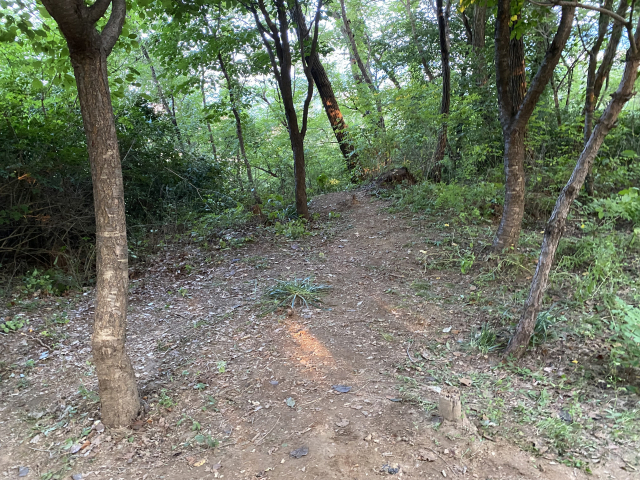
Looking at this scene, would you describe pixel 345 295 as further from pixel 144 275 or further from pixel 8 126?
pixel 8 126

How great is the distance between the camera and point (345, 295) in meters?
5.01

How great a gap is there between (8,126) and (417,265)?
6.65m

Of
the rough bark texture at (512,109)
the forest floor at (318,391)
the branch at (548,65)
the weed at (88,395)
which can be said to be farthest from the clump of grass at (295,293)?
the branch at (548,65)

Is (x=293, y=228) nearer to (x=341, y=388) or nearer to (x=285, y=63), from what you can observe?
(x=285, y=63)

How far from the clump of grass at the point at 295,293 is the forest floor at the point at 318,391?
0.15m

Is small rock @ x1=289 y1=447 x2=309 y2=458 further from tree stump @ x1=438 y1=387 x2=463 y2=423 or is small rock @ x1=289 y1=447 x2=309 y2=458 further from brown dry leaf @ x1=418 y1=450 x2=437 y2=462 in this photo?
tree stump @ x1=438 y1=387 x2=463 y2=423

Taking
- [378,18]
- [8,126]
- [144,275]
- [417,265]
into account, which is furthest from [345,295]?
[378,18]

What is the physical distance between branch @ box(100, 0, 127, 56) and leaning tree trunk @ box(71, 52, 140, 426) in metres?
0.12

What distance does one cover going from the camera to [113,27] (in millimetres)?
2826

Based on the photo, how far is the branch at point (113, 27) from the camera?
2.76 m

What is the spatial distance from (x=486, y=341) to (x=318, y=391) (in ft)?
5.80

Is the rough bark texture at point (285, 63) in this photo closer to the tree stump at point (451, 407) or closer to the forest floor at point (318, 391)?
the forest floor at point (318, 391)

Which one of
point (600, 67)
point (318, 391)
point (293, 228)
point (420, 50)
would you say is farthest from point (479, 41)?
point (318, 391)

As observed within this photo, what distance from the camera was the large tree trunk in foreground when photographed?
126 inches
